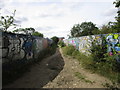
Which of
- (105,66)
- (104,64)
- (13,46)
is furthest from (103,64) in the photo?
(13,46)

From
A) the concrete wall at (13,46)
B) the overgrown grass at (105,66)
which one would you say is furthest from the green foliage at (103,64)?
the concrete wall at (13,46)

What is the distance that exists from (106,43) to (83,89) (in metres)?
3.24

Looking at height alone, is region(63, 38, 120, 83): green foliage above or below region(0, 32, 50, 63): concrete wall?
below

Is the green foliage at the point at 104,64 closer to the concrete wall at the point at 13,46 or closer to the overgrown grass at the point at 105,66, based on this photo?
the overgrown grass at the point at 105,66

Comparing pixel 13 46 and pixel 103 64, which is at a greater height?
pixel 13 46

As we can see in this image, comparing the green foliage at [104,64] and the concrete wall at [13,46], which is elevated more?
the concrete wall at [13,46]

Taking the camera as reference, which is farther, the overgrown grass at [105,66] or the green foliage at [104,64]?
the green foliage at [104,64]

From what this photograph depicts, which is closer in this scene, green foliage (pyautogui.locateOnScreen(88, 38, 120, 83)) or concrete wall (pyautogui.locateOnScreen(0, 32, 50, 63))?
concrete wall (pyautogui.locateOnScreen(0, 32, 50, 63))

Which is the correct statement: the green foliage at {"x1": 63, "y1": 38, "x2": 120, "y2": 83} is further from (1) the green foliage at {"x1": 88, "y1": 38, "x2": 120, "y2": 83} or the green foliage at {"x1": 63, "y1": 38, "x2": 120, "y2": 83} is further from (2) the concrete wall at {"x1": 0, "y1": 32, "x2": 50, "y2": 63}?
(2) the concrete wall at {"x1": 0, "y1": 32, "x2": 50, "y2": 63}

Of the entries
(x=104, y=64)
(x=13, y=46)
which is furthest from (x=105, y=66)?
(x=13, y=46)

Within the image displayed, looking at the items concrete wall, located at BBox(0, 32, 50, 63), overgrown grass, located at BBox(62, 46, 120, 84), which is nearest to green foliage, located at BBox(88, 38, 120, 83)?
overgrown grass, located at BBox(62, 46, 120, 84)

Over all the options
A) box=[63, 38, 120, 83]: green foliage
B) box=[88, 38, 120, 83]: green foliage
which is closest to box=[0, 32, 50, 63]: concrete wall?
box=[63, 38, 120, 83]: green foliage

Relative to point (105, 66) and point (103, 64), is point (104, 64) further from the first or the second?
point (105, 66)

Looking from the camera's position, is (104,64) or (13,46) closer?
(13,46)
